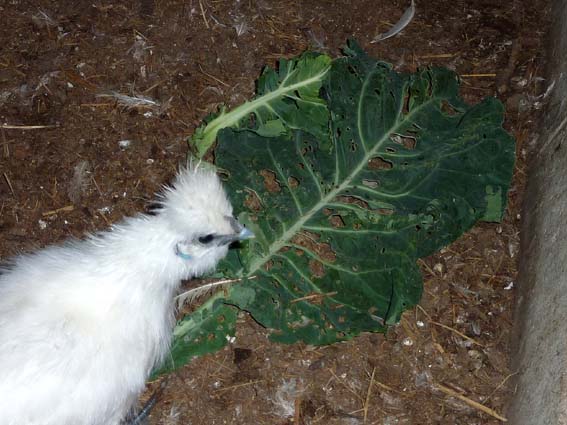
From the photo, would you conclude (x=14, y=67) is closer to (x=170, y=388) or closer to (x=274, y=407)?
(x=170, y=388)

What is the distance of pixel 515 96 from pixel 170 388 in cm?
279

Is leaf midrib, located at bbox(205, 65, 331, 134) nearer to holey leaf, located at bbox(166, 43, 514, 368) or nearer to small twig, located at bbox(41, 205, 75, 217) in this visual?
holey leaf, located at bbox(166, 43, 514, 368)

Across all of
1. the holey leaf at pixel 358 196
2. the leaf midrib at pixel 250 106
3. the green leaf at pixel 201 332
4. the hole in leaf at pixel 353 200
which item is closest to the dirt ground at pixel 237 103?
the green leaf at pixel 201 332

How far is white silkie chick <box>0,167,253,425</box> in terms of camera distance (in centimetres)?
255

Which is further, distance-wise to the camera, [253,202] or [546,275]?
[253,202]

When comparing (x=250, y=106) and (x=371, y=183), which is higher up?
(x=250, y=106)

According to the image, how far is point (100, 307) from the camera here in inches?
107

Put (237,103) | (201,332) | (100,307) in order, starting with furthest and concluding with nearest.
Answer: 1. (237,103)
2. (201,332)
3. (100,307)

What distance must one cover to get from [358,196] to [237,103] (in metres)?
1.06

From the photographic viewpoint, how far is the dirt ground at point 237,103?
339 cm

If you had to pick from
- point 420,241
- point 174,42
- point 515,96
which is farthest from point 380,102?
point 174,42

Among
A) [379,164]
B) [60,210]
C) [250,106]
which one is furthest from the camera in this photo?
[379,164]

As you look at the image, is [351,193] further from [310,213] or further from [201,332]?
[201,332]

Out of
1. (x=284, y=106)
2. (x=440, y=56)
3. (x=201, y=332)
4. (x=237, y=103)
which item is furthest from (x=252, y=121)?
(x=440, y=56)
